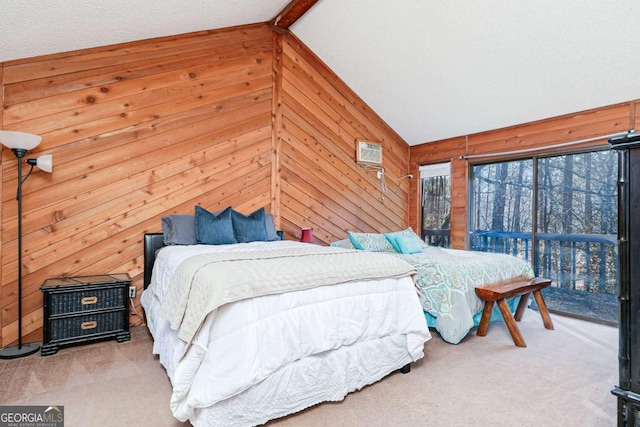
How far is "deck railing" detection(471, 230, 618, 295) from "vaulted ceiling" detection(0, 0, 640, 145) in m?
1.43

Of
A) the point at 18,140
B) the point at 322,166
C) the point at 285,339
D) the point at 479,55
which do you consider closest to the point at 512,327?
the point at 285,339

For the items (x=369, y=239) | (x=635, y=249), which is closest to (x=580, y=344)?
(x=369, y=239)

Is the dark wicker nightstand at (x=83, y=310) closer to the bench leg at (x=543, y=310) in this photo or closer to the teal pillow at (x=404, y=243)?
the teal pillow at (x=404, y=243)

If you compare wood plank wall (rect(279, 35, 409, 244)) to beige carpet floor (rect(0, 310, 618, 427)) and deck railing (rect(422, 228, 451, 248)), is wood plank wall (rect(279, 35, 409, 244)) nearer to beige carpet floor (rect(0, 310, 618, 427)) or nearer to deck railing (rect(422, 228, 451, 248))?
deck railing (rect(422, 228, 451, 248))

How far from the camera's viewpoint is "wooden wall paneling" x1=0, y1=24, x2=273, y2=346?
280 cm

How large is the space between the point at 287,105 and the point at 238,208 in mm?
1451

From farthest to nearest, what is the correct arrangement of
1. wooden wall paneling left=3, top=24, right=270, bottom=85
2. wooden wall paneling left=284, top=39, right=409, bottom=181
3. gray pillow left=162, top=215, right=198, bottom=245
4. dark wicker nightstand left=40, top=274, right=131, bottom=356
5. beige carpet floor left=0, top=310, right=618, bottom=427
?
wooden wall paneling left=284, top=39, right=409, bottom=181 → gray pillow left=162, top=215, right=198, bottom=245 → wooden wall paneling left=3, top=24, right=270, bottom=85 → dark wicker nightstand left=40, top=274, right=131, bottom=356 → beige carpet floor left=0, top=310, right=618, bottom=427

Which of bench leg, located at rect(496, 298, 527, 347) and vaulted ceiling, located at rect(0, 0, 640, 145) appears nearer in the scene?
vaulted ceiling, located at rect(0, 0, 640, 145)

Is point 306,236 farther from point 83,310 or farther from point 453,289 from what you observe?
point 83,310

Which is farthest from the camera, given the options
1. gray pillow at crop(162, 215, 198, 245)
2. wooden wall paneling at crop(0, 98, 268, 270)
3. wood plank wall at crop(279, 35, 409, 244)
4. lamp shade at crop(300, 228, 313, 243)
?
wood plank wall at crop(279, 35, 409, 244)

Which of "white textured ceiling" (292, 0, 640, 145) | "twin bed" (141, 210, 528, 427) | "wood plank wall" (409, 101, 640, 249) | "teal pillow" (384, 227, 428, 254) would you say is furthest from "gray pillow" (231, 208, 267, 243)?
"wood plank wall" (409, 101, 640, 249)

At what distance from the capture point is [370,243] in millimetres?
3717

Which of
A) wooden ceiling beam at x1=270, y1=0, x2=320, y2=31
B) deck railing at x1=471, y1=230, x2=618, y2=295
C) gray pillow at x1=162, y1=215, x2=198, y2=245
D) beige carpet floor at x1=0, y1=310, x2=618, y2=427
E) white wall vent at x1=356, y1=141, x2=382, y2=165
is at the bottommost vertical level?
beige carpet floor at x1=0, y1=310, x2=618, y2=427

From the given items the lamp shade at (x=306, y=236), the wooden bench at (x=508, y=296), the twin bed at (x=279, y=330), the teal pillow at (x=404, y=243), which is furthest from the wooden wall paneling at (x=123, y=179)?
the wooden bench at (x=508, y=296)
